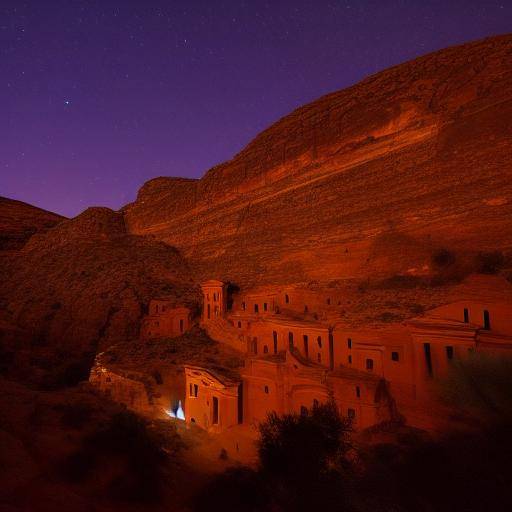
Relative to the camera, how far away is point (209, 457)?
14414 millimetres

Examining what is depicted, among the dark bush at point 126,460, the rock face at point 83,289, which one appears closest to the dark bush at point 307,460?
the dark bush at point 126,460

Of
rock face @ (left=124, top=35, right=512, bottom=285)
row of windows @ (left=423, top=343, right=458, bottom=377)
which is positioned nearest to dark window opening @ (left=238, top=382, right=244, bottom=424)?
rock face @ (left=124, top=35, right=512, bottom=285)

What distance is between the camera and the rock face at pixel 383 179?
18.3 m

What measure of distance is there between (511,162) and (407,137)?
7.51m

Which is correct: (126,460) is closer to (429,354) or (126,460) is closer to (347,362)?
(347,362)

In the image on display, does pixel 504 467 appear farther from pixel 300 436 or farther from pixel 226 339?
pixel 226 339

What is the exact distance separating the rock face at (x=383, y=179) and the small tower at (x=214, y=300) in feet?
9.55

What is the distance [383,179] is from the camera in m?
23.2

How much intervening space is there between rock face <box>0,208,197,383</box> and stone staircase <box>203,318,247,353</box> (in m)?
3.85

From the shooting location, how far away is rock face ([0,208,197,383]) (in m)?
27.2

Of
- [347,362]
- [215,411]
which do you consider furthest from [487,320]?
[215,411]

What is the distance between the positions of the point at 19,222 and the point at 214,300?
5623 cm

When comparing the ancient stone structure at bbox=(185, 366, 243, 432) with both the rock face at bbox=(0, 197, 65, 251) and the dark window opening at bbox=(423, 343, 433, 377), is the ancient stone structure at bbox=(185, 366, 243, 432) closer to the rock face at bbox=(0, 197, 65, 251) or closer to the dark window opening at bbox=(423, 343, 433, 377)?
the dark window opening at bbox=(423, 343, 433, 377)

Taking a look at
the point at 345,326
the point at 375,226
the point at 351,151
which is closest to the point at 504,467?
the point at 345,326
